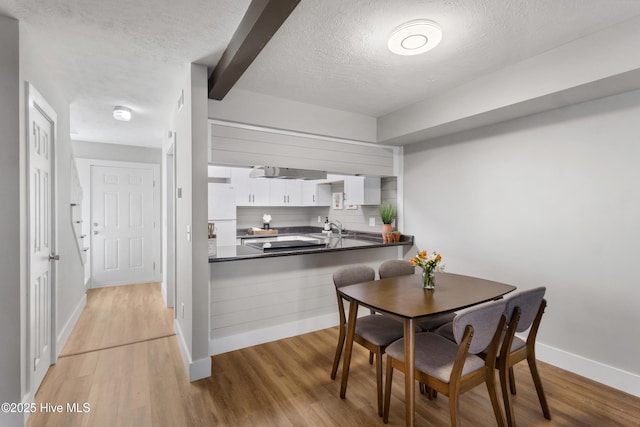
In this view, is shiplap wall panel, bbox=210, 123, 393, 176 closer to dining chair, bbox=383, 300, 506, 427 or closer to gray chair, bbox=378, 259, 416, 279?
gray chair, bbox=378, 259, 416, 279

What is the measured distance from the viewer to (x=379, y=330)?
227 centimetres

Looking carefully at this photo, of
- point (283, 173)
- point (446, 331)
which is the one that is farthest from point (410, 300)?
point (283, 173)

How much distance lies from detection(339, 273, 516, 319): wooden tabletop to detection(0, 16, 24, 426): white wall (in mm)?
2063

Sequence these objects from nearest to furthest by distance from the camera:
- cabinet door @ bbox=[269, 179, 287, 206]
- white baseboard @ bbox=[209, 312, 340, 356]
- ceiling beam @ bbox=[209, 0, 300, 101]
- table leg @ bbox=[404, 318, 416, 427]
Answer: ceiling beam @ bbox=[209, 0, 300, 101] < table leg @ bbox=[404, 318, 416, 427] < white baseboard @ bbox=[209, 312, 340, 356] < cabinet door @ bbox=[269, 179, 287, 206]

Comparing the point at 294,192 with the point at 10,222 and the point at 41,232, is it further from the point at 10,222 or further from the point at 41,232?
the point at 10,222

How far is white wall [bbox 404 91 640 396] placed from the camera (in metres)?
2.35

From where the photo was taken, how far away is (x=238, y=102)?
9.90ft

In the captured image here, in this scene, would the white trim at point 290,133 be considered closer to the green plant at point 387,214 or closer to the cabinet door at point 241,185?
the green plant at point 387,214

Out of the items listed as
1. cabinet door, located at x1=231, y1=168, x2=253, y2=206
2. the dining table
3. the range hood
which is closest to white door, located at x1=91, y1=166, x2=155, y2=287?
cabinet door, located at x1=231, y1=168, x2=253, y2=206

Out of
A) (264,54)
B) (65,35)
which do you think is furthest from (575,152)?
(65,35)

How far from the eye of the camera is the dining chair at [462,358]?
160 cm

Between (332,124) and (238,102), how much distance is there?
43.3 inches

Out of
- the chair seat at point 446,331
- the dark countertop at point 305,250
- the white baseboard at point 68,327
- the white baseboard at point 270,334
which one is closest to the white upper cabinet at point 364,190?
the dark countertop at point 305,250

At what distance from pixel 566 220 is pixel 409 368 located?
2.02 meters
